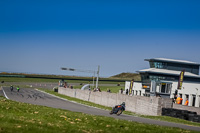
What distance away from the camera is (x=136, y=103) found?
37344 mm

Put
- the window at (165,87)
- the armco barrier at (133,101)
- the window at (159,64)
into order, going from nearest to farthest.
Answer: the armco barrier at (133,101), the window at (165,87), the window at (159,64)

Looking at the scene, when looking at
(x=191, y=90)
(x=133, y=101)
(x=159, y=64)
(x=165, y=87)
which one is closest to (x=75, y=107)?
(x=133, y=101)

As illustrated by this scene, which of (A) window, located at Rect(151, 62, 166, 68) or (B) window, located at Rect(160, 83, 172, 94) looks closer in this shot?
(B) window, located at Rect(160, 83, 172, 94)

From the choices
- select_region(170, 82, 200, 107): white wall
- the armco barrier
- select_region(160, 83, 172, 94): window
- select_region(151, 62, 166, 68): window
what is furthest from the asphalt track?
select_region(151, 62, 166, 68): window

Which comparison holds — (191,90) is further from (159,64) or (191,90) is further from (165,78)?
(159,64)

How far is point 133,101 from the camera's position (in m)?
38.8

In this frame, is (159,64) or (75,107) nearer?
(75,107)

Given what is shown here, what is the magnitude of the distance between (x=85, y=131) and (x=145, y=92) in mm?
64750

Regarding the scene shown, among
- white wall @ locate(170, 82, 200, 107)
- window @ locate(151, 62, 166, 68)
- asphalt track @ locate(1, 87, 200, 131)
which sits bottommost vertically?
asphalt track @ locate(1, 87, 200, 131)

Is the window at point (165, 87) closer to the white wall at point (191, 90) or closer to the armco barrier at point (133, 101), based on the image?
the white wall at point (191, 90)

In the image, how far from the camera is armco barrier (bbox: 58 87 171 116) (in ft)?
105

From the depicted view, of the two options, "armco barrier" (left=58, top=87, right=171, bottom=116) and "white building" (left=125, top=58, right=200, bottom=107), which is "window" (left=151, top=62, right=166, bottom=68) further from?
"armco barrier" (left=58, top=87, right=171, bottom=116)

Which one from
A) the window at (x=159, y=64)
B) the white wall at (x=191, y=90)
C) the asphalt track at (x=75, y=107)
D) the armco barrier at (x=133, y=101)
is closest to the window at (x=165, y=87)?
the window at (x=159, y=64)

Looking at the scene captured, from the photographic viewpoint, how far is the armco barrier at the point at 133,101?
32.0m
